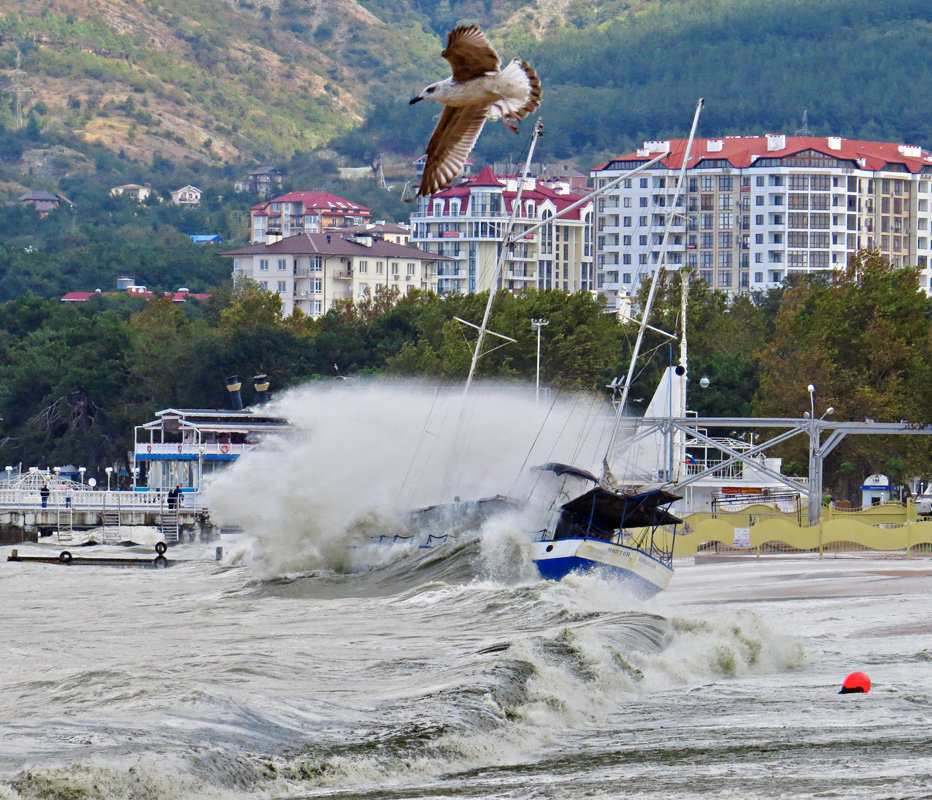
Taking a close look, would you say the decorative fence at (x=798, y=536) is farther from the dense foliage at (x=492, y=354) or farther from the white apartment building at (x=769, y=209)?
the white apartment building at (x=769, y=209)

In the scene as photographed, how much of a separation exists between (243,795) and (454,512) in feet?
91.5

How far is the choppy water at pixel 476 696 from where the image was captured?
58.1ft

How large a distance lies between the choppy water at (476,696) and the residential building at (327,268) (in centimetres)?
14672

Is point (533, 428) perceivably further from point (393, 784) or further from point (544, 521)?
point (393, 784)

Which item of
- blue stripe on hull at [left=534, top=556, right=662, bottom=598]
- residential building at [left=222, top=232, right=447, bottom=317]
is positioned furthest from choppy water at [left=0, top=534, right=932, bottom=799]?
residential building at [left=222, top=232, right=447, bottom=317]

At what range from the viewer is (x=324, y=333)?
116 m

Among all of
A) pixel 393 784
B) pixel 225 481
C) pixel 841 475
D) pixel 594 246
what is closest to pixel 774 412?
pixel 841 475

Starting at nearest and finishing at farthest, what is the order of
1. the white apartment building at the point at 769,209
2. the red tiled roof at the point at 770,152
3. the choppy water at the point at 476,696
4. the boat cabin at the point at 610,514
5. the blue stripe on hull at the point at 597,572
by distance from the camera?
the choppy water at the point at 476,696 < the blue stripe on hull at the point at 597,572 < the boat cabin at the point at 610,514 < the white apartment building at the point at 769,209 < the red tiled roof at the point at 770,152

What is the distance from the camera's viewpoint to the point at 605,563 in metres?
37.7

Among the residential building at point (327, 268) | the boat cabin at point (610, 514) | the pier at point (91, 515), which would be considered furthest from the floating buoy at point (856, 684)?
the residential building at point (327, 268)

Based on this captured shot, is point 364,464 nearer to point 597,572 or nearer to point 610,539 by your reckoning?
point 610,539

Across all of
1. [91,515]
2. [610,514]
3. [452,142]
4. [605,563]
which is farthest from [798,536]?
[452,142]

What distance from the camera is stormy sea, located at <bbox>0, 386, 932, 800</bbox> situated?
17.8 meters

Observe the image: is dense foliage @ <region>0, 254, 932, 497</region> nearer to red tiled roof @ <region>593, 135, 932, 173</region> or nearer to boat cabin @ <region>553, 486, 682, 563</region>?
boat cabin @ <region>553, 486, 682, 563</region>
